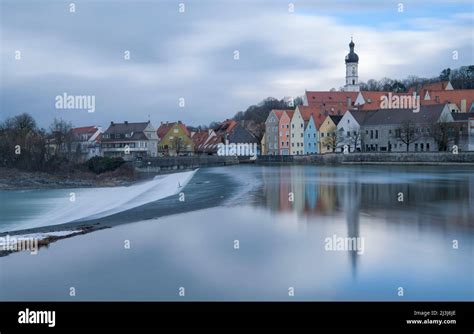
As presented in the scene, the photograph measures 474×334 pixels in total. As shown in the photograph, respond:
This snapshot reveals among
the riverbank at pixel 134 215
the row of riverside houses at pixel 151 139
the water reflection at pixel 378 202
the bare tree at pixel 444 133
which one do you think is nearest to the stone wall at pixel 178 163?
the row of riverside houses at pixel 151 139

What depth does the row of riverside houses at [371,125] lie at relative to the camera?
64875 mm

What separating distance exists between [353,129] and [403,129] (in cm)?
894

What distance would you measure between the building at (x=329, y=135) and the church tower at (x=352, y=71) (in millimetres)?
31035

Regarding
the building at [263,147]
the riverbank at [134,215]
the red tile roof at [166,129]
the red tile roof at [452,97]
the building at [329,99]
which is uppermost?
the building at [329,99]

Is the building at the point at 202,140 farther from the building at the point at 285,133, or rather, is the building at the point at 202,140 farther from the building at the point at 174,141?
the building at the point at 285,133

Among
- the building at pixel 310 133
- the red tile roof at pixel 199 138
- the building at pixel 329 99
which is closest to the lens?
the building at pixel 310 133

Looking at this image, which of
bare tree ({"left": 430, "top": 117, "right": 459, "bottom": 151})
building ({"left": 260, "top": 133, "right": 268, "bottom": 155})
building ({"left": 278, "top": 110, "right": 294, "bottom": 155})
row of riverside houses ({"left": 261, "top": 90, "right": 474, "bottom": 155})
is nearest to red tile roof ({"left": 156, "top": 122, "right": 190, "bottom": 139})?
building ({"left": 260, "top": 133, "right": 268, "bottom": 155})

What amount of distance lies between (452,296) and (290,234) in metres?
6.88

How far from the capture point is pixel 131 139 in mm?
87000

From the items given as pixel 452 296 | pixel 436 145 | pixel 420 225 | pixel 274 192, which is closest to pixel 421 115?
pixel 436 145

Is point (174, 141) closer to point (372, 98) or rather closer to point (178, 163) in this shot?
point (178, 163)

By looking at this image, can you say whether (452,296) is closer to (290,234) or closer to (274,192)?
(290,234)

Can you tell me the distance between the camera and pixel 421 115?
227 ft

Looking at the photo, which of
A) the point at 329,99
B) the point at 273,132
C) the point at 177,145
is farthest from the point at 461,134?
the point at 177,145
